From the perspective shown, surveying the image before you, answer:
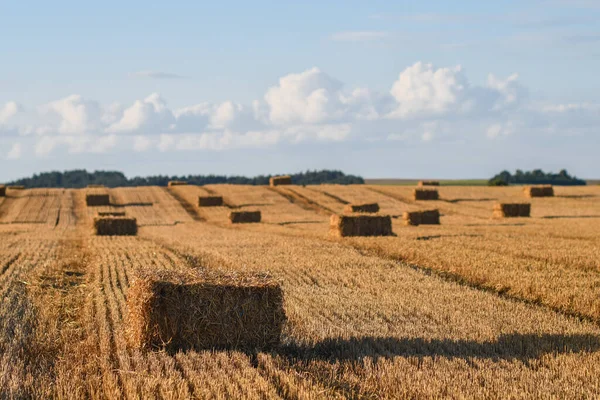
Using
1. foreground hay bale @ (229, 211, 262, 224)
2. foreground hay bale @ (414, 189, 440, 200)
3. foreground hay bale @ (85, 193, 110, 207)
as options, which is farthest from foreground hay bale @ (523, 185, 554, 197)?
foreground hay bale @ (85, 193, 110, 207)

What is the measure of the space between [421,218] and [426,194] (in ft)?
64.1

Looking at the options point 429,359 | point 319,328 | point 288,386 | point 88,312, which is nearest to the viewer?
point 288,386

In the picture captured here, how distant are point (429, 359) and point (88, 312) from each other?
241 inches

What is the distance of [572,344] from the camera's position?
10.6 m

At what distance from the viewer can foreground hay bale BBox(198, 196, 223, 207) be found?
173 ft

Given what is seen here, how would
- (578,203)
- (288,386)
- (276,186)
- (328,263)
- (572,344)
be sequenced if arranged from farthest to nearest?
(276,186)
(578,203)
(328,263)
(572,344)
(288,386)

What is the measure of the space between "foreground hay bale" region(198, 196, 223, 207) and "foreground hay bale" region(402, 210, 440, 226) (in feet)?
61.0

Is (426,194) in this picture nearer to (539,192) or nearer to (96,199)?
(539,192)

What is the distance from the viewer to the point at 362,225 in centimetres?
3006

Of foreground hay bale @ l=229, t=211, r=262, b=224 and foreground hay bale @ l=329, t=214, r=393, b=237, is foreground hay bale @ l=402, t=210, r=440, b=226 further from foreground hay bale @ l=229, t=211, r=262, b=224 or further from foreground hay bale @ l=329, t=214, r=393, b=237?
foreground hay bale @ l=229, t=211, r=262, b=224

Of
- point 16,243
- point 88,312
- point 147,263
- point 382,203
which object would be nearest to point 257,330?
point 88,312

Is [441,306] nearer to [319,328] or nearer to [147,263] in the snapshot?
[319,328]

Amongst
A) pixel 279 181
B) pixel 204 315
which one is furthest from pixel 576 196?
pixel 204 315

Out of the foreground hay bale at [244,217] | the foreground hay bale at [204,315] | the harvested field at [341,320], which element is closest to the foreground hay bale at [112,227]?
the harvested field at [341,320]
